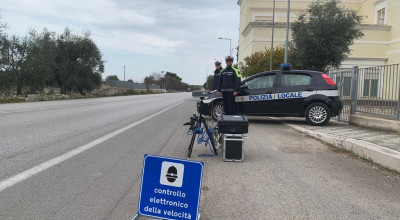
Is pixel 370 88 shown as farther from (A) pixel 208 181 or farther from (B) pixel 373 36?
(B) pixel 373 36

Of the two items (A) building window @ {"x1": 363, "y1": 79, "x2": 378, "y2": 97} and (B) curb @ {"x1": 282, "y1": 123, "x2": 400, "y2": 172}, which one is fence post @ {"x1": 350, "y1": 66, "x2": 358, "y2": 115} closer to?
(A) building window @ {"x1": 363, "y1": 79, "x2": 378, "y2": 97}

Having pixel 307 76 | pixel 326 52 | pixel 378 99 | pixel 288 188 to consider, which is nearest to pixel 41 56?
pixel 326 52

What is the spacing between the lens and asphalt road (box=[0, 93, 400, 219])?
3625 mm

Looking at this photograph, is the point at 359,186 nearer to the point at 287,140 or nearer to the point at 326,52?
the point at 287,140

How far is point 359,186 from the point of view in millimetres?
4641

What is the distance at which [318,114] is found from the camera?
1055 cm

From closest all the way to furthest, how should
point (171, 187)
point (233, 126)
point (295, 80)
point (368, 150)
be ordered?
1. point (171, 187)
2. point (233, 126)
3. point (368, 150)
4. point (295, 80)

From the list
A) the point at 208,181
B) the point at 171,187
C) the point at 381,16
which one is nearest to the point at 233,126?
the point at 208,181

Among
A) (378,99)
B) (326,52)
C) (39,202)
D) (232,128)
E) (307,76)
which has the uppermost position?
(326,52)

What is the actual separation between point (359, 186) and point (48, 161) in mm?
4693

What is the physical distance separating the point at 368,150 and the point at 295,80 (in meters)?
5.02

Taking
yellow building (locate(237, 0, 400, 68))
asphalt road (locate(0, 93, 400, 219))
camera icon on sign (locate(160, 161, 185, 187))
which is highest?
yellow building (locate(237, 0, 400, 68))

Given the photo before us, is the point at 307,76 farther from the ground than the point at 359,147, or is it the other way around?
the point at 307,76

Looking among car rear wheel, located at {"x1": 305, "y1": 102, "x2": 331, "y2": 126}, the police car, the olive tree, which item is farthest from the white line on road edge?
the olive tree
